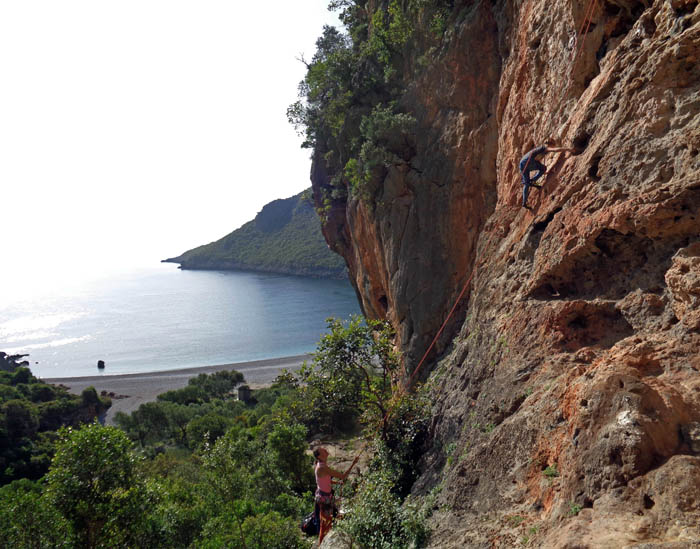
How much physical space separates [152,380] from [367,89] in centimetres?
5945

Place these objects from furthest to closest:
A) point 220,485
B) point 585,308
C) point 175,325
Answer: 1. point 175,325
2. point 220,485
3. point 585,308

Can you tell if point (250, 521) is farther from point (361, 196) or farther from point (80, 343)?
point (80, 343)

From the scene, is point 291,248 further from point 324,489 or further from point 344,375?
point 324,489

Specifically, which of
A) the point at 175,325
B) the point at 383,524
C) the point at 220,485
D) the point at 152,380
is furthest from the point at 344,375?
the point at 175,325

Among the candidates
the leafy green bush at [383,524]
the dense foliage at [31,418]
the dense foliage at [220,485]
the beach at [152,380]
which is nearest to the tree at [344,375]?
the dense foliage at [220,485]

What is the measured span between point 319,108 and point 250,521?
71.8ft

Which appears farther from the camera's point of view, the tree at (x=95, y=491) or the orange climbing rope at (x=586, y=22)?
the tree at (x=95, y=491)

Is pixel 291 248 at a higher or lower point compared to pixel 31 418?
higher

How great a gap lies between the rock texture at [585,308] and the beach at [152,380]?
4850cm

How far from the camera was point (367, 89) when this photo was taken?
2155cm

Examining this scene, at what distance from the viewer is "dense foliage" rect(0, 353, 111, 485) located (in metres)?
36.1

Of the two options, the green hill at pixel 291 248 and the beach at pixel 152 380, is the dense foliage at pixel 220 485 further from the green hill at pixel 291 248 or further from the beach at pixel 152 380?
the green hill at pixel 291 248

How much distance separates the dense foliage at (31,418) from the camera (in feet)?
119

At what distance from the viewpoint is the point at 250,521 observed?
11.8 metres
